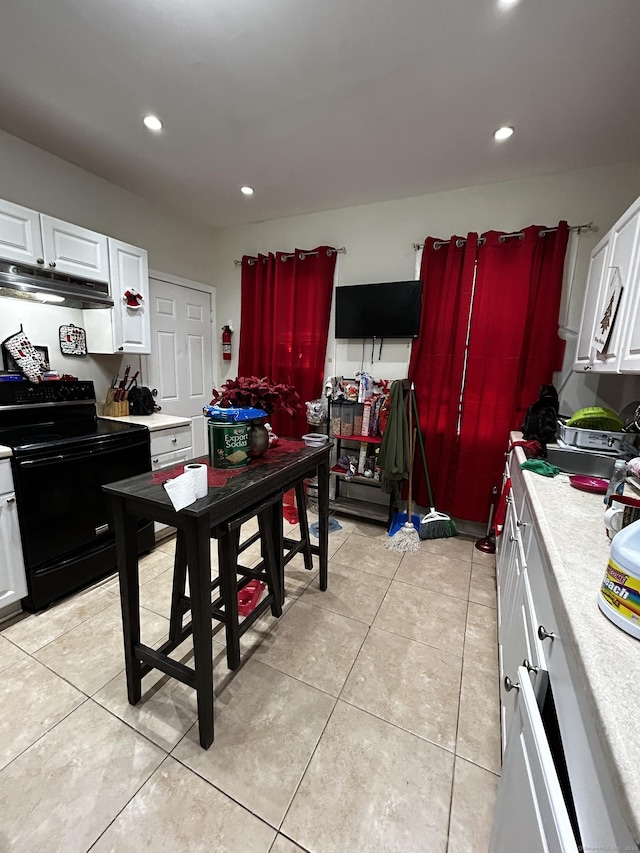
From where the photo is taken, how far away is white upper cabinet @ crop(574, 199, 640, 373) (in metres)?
1.49

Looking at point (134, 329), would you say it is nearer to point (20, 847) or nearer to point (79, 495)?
point (79, 495)

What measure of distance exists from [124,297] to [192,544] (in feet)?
7.53

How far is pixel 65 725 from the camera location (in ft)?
4.48

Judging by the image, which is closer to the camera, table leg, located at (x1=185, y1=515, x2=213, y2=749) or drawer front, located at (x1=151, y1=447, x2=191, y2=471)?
table leg, located at (x1=185, y1=515, x2=213, y2=749)

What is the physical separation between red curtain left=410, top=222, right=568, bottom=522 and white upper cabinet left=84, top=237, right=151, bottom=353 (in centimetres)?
228

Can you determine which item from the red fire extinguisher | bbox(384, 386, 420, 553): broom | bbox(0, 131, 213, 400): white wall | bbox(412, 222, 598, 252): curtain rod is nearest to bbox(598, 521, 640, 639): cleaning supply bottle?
bbox(384, 386, 420, 553): broom

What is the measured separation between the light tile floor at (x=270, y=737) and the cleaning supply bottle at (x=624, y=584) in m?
1.00

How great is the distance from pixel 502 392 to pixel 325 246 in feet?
6.57

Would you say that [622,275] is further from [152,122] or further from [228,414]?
[152,122]

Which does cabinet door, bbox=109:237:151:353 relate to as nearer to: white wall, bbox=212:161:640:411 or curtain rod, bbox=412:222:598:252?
white wall, bbox=212:161:640:411

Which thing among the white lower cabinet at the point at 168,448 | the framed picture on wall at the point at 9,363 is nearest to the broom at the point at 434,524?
the white lower cabinet at the point at 168,448

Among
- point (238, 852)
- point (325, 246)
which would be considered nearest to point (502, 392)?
point (325, 246)

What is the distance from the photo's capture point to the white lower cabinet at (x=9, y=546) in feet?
5.82

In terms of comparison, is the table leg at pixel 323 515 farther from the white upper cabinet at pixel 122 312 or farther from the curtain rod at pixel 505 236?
the curtain rod at pixel 505 236
